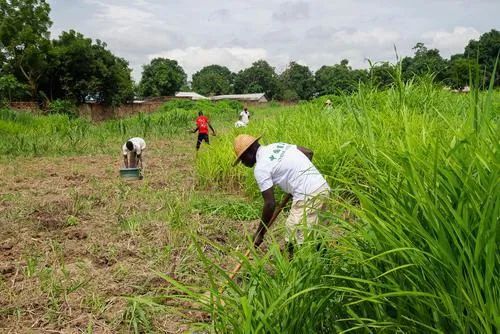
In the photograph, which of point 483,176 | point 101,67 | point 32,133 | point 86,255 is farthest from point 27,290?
point 101,67

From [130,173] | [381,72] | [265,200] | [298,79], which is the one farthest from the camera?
[298,79]

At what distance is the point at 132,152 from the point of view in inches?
342

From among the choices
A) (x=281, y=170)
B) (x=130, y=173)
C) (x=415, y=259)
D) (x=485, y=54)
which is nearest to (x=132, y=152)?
(x=130, y=173)

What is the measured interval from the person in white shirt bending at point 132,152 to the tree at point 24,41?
72.2 feet

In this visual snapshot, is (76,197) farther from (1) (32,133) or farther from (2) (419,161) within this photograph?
(1) (32,133)

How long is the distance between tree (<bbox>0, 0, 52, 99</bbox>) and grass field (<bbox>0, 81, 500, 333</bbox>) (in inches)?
824

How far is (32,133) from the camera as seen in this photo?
49.1 feet

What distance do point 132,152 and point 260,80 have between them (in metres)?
78.5

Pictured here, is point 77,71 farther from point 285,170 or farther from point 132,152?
point 285,170

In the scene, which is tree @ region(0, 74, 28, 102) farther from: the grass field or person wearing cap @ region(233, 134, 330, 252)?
person wearing cap @ region(233, 134, 330, 252)

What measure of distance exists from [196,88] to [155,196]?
275 ft

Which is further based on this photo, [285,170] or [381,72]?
[381,72]

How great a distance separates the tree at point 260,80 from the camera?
273ft

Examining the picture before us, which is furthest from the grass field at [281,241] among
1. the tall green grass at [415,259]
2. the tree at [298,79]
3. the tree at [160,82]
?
the tree at [298,79]
